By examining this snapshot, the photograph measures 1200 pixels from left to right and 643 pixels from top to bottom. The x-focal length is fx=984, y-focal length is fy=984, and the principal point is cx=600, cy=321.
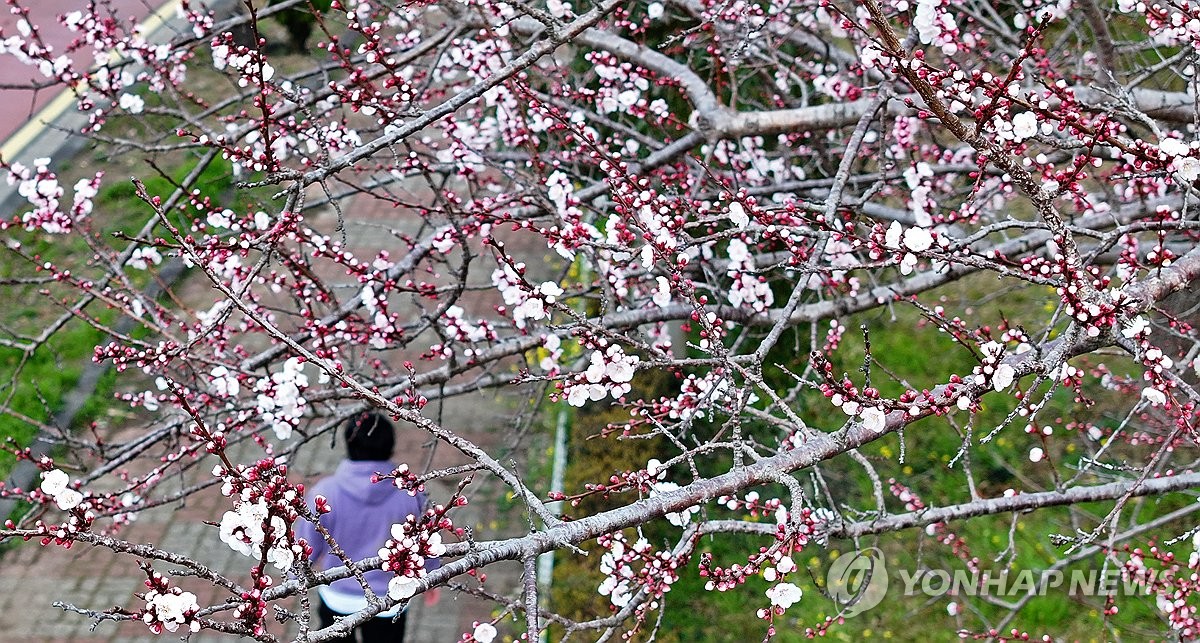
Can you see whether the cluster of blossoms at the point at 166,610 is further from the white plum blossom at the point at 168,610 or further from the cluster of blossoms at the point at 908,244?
the cluster of blossoms at the point at 908,244

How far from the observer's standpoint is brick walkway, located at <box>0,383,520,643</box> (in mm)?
5238

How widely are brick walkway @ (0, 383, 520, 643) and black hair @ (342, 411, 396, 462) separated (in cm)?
114

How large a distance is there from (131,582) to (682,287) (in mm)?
4438

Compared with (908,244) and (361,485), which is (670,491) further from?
(361,485)

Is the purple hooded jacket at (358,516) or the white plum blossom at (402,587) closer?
the white plum blossom at (402,587)

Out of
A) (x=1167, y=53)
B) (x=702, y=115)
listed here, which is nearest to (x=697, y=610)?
(x=702, y=115)

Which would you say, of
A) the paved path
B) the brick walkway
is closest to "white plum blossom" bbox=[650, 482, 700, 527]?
the brick walkway

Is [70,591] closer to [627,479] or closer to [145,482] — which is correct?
[145,482]

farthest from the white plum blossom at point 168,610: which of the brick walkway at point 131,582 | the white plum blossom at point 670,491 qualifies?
the brick walkway at point 131,582

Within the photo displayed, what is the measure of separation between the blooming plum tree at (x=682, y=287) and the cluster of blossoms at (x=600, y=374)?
0.01m

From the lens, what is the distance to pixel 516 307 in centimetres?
355

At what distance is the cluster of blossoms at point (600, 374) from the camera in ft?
8.73

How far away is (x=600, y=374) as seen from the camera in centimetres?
267

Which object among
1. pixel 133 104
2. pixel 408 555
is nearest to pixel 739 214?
pixel 408 555
